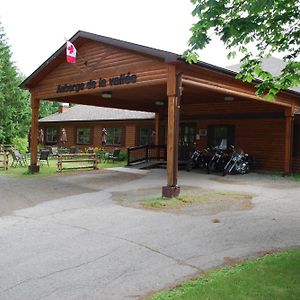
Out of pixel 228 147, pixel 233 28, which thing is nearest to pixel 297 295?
pixel 233 28

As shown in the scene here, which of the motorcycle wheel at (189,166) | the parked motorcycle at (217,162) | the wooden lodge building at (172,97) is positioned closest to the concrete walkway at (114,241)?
the wooden lodge building at (172,97)

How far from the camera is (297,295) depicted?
13.0ft

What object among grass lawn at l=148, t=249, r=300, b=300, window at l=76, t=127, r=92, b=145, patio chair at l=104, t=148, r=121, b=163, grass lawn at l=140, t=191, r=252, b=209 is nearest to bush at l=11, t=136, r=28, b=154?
window at l=76, t=127, r=92, b=145

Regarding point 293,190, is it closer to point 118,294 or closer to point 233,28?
point 233,28

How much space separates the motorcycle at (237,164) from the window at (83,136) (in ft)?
46.5

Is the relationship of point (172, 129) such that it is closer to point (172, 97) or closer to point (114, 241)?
point (172, 97)

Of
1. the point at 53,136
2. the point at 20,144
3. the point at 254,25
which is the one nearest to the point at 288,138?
the point at 254,25

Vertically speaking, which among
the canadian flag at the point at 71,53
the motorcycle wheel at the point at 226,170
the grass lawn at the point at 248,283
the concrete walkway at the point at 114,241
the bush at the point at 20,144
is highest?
the canadian flag at the point at 71,53

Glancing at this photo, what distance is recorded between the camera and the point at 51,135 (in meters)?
32.9

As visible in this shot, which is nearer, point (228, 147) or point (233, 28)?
point (233, 28)

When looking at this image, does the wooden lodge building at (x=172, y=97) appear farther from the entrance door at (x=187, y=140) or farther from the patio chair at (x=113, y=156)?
the patio chair at (x=113, y=156)

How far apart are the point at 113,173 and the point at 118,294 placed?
41.4 ft

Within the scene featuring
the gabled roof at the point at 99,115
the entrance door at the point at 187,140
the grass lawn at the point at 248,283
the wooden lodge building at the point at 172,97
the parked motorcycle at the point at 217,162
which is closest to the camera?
the grass lawn at the point at 248,283

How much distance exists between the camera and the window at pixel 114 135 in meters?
26.6
